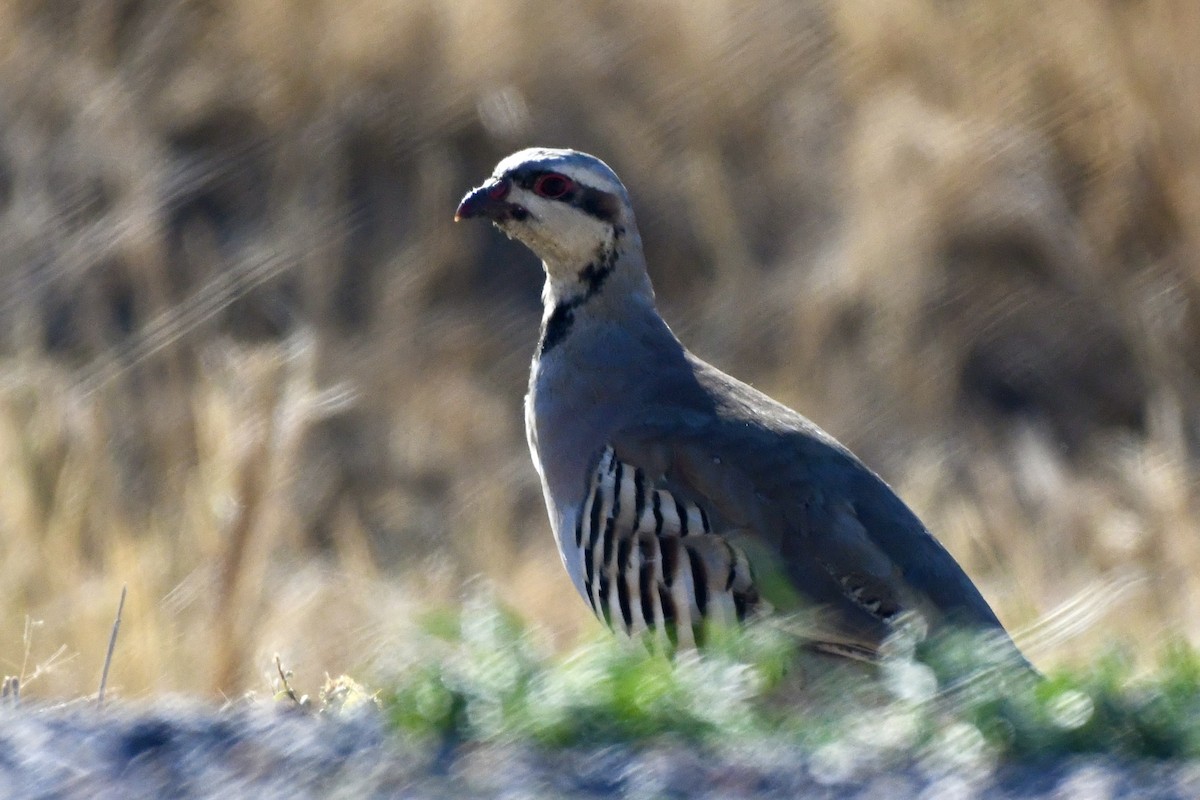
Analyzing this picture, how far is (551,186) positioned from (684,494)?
0.93 m

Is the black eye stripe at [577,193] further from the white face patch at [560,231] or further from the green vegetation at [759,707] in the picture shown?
the green vegetation at [759,707]

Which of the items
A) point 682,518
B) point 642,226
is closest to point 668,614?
point 682,518

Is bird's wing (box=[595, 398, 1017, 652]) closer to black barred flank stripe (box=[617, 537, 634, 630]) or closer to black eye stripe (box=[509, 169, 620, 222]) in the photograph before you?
black barred flank stripe (box=[617, 537, 634, 630])

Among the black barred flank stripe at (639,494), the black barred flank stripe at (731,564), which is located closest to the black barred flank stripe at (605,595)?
the black barred flank stripe at (639,494)

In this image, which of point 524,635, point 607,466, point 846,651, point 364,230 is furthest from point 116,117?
point 524,635

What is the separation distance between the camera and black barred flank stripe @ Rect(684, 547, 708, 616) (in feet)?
14.6

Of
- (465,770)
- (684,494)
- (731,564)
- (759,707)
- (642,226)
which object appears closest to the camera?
(465,770)

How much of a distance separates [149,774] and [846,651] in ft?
6.07

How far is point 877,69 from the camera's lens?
10.0 m

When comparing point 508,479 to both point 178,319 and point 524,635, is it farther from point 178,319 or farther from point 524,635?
point 524,635

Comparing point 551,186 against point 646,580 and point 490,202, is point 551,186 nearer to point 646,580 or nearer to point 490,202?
point 490,202

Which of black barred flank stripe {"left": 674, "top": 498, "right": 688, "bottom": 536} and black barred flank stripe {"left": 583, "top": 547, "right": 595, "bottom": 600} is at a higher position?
black barred flank stripe {"left": 674, "top": 498, "right": 688, "bottom": 536}

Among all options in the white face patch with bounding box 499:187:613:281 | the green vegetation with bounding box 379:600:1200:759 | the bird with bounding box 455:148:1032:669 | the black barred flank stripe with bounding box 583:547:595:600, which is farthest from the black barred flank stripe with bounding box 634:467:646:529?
the green vegetation with bounding box 379:600:1200:759

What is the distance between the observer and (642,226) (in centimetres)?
1009
